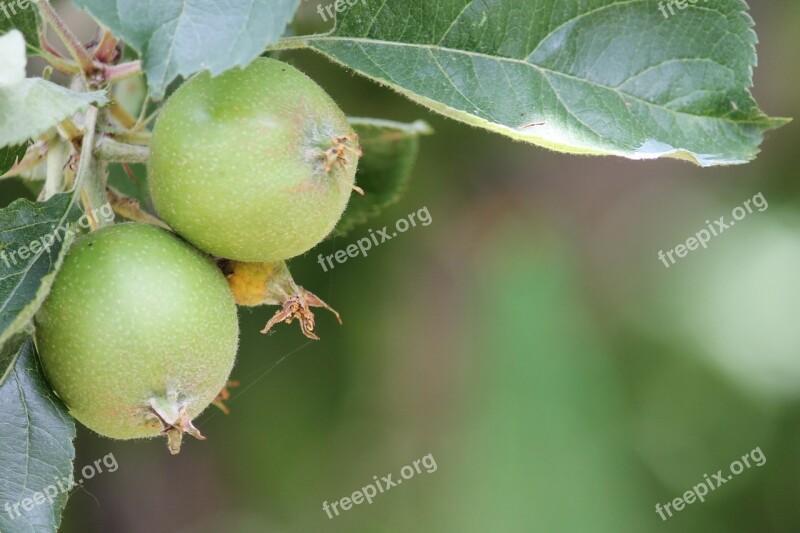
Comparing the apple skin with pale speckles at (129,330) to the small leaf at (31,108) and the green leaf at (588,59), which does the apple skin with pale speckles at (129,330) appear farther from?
the green leaf at (588,59)

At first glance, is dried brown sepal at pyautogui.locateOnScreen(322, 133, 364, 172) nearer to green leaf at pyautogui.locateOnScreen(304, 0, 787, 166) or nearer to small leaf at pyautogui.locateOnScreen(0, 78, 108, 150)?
green leaf at pyautogui.locateOnScreen(304, 0, 787, 166)

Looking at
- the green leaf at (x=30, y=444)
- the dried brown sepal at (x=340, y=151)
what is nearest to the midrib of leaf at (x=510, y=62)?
the dried brown sepal at (x=340, y=151)

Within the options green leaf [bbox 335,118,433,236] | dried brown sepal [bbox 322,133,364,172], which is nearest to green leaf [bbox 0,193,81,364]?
dried brown sepal [bbox 322,133,364,172]

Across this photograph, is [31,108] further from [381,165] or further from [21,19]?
[381,165]

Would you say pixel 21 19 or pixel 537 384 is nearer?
pixel 21 19

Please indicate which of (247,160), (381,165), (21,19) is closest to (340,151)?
(247,160)

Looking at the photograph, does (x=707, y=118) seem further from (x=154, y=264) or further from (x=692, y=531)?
(x=692, y=531)

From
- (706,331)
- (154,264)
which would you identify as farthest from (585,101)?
(706,331)
